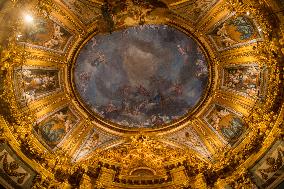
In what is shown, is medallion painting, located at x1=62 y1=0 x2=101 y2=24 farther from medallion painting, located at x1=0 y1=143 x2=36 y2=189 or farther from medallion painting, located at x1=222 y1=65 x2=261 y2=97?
medallion painting, located at x1=222 y1=65 x2=261 y2=97

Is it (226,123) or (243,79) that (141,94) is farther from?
(243,79)

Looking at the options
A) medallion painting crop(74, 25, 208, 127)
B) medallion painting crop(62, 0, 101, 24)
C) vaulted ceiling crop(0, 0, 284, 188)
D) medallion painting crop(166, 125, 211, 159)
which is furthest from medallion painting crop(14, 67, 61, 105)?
medallion painting crop(166, 125, 211, 159)

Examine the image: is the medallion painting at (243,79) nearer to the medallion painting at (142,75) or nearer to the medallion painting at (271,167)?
the medallion painting at (142,75)

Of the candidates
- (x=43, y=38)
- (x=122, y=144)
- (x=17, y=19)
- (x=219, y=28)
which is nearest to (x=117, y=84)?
(x=122, y=144)

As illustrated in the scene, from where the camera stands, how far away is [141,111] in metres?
16.4

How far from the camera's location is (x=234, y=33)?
13391mm

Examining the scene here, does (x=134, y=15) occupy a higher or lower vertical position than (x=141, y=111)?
lower

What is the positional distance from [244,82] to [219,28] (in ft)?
7.40

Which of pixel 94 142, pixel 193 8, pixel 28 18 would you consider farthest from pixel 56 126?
pixel 193 8

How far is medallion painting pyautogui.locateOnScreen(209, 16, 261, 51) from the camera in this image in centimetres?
1276

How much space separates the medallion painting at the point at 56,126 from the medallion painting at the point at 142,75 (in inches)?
40.3

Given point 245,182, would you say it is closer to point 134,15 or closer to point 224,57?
point 224,57

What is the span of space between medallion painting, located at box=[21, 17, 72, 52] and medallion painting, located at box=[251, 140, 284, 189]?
27.1 feet

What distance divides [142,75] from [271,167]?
725 cm
